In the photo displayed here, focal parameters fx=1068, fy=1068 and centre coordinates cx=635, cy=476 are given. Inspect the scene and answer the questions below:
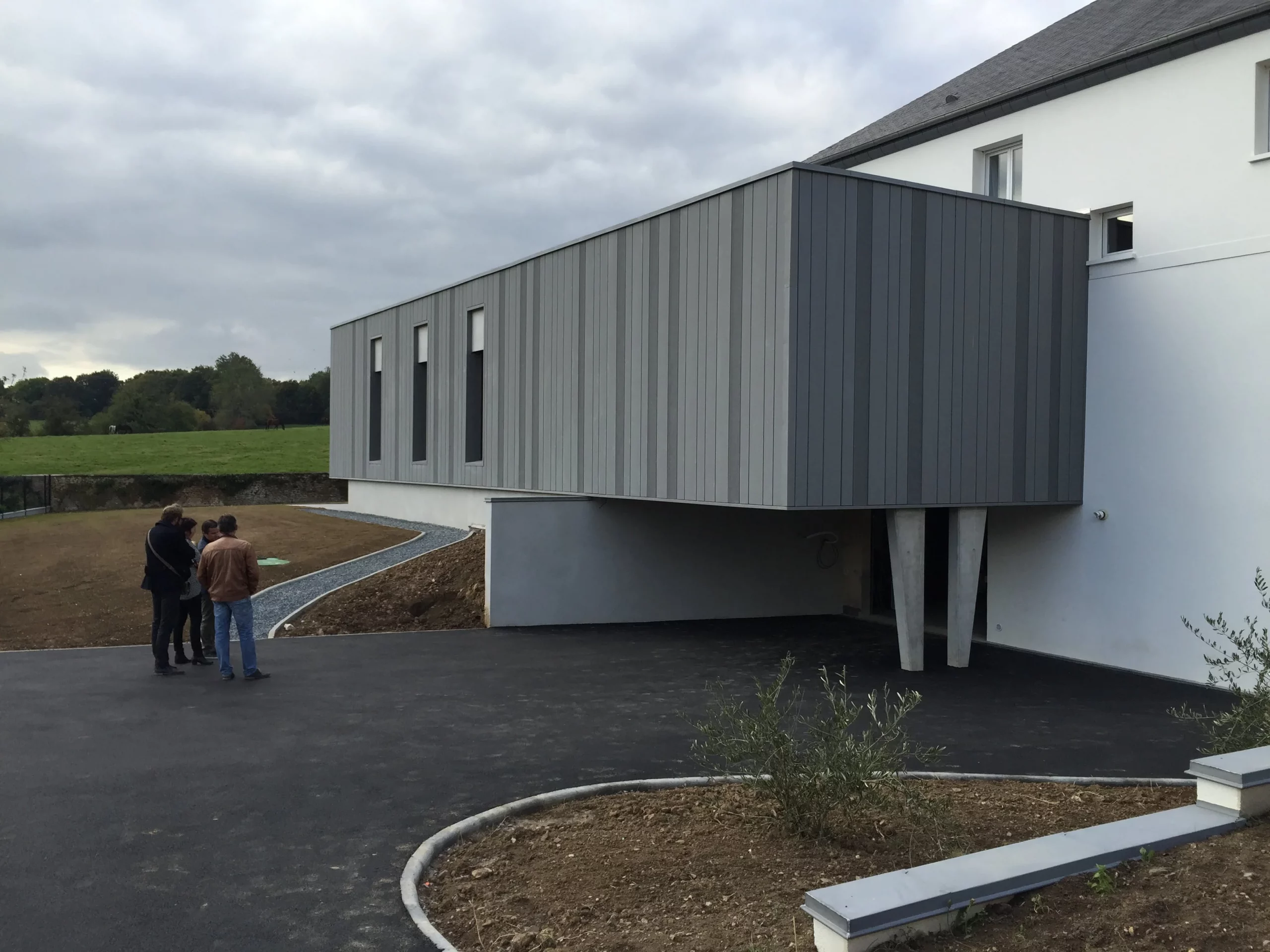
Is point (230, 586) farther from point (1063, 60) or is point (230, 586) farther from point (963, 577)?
point (1063, 60)

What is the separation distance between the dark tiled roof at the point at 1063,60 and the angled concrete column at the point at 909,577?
19.8 ft

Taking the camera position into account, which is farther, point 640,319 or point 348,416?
point 348,416

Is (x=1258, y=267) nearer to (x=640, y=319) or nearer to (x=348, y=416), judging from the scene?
(x=640, y=319)

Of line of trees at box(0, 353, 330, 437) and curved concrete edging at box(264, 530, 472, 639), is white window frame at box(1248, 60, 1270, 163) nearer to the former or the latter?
curved concrete edging at box(264, 530, 472, 639)

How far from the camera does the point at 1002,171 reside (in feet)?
49.6

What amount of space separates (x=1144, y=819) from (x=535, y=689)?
22.8 feet

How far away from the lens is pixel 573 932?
480 cm

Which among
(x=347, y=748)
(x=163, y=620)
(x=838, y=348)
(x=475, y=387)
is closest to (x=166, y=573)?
(x=163, y=620)

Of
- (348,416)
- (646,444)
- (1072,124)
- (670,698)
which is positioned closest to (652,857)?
(670,698)

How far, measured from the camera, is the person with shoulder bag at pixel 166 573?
36.6ft

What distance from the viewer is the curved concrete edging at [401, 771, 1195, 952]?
5350mm

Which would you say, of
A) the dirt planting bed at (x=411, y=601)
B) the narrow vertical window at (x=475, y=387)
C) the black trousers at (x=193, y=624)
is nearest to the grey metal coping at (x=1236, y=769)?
the black trousers at (x=193, y=624)

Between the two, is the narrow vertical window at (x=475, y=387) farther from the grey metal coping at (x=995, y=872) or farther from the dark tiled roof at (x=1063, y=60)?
the grey metal coping at (x=995, y=872)

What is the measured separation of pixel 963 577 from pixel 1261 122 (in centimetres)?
600
